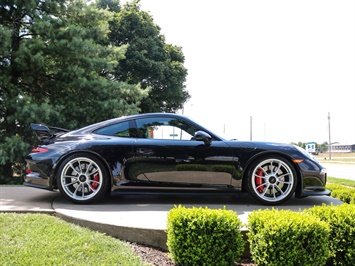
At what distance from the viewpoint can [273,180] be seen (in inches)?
155

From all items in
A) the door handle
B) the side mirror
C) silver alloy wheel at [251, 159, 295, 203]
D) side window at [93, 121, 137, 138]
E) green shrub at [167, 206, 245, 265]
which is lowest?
green shrub at [167, 206, 245, 265]

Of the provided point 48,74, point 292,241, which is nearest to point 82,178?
point 292,241

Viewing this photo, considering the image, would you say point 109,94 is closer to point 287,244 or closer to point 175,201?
point 175,201

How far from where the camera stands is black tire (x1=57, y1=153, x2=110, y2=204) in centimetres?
389

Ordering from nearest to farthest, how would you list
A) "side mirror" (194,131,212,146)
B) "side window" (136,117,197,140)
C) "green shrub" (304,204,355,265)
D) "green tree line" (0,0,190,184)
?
"green shrub" (304,204,355,265) < "side mirror" (194,131,212,146) < "side window" (136,117,197,140) < "green tree line" (0,0,190,184)

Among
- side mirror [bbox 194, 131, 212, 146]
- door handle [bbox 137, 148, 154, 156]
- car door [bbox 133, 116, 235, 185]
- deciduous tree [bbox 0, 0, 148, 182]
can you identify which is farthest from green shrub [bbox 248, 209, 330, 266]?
deciduous tree [bbox 0, 0, 148, 182]

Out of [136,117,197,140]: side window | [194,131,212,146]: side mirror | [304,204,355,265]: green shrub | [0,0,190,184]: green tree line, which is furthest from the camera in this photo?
[0,0,190,184]: green tree line

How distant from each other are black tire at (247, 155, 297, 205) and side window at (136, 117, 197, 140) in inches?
36.0

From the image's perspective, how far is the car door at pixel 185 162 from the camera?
385 centimetres

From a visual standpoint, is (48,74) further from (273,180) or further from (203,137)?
(273,180)

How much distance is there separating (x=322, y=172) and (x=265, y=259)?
1.93 m

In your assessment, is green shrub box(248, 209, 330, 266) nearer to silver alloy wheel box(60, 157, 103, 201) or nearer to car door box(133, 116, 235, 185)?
car door box(133, 116, 235, 185)

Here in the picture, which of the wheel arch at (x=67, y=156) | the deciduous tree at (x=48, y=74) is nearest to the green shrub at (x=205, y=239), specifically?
the wheel arch at (x=67, y=156)

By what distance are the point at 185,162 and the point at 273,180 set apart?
1112 mm
